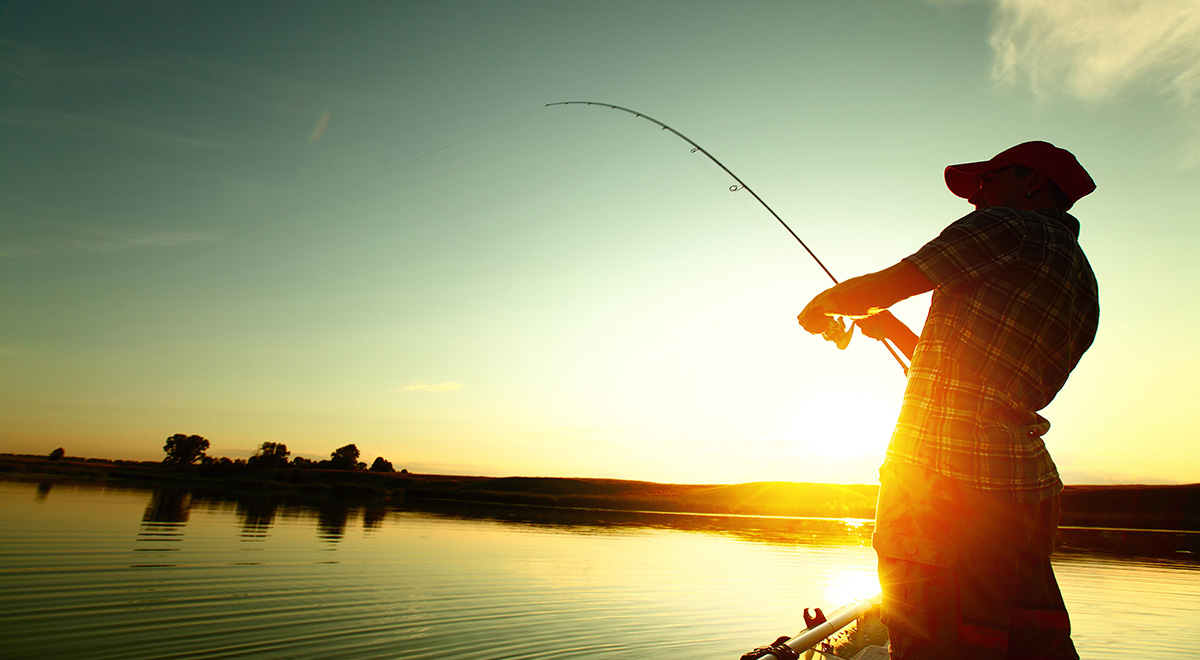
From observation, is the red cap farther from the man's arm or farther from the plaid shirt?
the man's arm

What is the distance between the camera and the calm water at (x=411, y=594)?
997 centimetres

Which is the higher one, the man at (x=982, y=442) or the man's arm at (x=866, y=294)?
the man's arm at (x=866, y=294)

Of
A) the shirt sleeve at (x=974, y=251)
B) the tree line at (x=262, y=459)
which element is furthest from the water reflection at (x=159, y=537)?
the tree line at (x=262, y=459)

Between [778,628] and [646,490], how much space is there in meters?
97.2

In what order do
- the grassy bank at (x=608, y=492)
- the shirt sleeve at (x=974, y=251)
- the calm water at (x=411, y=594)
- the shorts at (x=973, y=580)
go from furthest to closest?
the grassy bank at (x=608, y=492) < the calm water at (x=411, y=594) < the shirt sleeve at (x=974, y=251) < the shorts at (x=973, y=580)

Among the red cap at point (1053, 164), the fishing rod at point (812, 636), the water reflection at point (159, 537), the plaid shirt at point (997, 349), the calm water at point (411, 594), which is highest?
the red cap at point (1053, 164)

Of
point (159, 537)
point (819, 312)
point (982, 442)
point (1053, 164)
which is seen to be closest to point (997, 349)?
point (982, 442)

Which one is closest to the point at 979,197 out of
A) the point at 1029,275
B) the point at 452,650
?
the point at 1029,275

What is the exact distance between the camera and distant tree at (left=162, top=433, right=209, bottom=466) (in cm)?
11488

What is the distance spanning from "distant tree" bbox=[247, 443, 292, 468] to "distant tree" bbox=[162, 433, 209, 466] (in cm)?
1496

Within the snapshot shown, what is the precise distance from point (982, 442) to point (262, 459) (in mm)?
123153

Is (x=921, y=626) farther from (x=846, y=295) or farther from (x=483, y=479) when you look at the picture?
(x=483, y=479)

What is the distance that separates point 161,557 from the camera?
1670 cm

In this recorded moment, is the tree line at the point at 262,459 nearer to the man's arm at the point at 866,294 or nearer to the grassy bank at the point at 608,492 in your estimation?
the grassy bank at the point at 608,492
